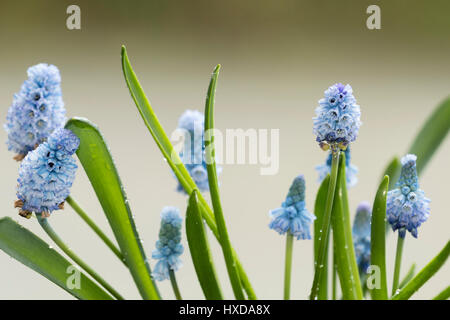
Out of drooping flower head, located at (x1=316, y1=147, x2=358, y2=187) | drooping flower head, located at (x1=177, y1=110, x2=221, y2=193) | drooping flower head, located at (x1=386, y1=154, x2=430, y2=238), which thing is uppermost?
drooping flower head, located at (x1=177, y1=110, x2=221, y2=193)

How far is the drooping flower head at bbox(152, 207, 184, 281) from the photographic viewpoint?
44 cm

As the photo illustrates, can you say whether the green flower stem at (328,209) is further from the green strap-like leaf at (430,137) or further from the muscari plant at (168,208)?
the green strap-like leaf at (430,137)

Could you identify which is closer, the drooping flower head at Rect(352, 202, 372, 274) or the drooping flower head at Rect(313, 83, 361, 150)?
the drooping flower head at Rect(313, 83, 361, 150)

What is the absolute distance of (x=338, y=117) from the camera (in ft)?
1.12

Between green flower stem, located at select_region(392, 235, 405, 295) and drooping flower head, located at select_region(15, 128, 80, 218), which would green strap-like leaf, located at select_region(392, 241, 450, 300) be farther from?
drooping flower head, located at select_region(15, 128, 80, 218)

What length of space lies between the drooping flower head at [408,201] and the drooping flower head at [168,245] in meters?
0.16

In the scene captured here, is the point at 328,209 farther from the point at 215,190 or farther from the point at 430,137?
the point at 430,137

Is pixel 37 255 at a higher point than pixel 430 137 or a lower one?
lower

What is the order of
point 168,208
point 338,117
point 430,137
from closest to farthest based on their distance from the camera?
point 338,117, point 168,208, point 430,137

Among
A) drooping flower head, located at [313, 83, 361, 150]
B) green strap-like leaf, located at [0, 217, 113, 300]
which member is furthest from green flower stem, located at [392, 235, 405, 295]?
green strap-like leaf, located at [0, 217, 113, 300]

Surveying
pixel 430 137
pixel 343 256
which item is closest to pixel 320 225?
pixel 343 256

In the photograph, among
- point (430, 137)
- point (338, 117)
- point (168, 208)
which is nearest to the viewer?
point (338, 117)

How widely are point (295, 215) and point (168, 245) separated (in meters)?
0.10
